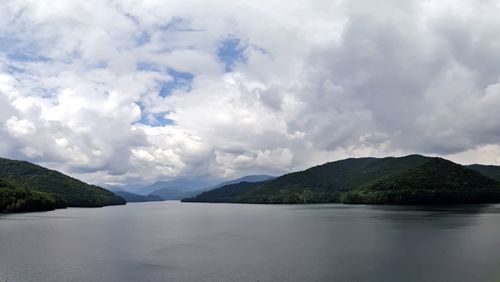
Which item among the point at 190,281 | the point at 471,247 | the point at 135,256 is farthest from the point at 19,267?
the point at 471,247

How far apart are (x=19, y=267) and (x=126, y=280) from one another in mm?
24115

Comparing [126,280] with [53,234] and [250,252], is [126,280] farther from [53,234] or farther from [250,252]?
[53,234]

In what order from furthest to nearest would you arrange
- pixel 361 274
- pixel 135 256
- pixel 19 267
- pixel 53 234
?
pixel 53 234, pixel 135 256, pixel 19 267, pixel 361 274

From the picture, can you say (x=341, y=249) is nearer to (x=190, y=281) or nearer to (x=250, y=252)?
(x=250, y=252)

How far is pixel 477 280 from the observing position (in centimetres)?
6238

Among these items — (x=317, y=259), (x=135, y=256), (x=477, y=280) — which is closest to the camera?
(x=477, y=280)

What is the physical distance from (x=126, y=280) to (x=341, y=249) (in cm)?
5158

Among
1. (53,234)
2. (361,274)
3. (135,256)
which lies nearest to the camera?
(361,274)

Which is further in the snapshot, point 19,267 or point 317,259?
point 317,259

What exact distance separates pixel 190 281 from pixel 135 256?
30.0 m

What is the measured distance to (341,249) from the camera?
96188mm

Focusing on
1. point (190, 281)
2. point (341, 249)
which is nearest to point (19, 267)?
point (190, 281)

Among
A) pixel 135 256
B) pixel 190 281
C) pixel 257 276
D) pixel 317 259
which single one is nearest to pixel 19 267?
pixel 135 256

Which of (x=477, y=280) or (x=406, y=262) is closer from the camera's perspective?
(x=477, y=280)
